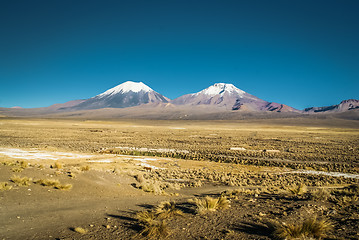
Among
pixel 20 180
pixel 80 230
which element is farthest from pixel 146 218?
pixel 20 180

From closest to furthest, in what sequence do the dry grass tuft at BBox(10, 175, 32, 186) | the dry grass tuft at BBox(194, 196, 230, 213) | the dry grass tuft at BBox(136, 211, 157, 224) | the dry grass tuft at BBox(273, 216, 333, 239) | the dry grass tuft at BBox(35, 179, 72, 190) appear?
1. the dry grass tuft at BBox(273, 216, 333, 239)
2. the dry grass tuft at BBox(136, 211, 157, 224)
3. the dry grass tuft at BBox(194, 196, 230, 213)
4. the dry grass tuft at BBox(10, 175, 32, 186)
5. the dry grass tuft at BBox(35, 179, 72, 190)

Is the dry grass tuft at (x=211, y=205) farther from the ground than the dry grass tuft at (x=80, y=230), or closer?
farther from the ground

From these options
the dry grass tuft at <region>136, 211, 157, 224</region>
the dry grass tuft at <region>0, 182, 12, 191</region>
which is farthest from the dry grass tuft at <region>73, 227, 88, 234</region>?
the dry grass tuft at <region>0, 182, 12, 191</region>

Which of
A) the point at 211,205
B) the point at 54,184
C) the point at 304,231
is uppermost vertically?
the point at 304,231

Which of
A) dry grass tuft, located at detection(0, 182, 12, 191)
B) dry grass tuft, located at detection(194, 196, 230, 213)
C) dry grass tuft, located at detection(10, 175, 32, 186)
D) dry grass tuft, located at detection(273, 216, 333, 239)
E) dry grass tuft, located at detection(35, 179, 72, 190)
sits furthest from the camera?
dry grass tuft, located at detection(35, 179, 72, 190)

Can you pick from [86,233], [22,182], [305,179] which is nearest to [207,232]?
[86,233]

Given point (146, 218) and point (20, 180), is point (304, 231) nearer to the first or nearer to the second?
point (146, 218)

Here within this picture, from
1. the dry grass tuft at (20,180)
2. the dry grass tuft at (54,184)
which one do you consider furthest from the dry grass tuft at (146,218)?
the dry grass tuft at (20,180)

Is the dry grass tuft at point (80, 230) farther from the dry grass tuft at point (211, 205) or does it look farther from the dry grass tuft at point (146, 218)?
the dry grass tuft at point (211, 205)

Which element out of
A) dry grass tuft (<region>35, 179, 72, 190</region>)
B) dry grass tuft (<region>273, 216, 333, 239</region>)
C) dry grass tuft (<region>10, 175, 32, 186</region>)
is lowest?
dry grass tuft (<region>35, 179, 72, 190</region>)

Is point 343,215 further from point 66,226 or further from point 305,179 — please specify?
point 305,179

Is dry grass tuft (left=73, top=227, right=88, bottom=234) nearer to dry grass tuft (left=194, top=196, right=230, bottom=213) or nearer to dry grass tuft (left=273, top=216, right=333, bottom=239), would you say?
dry grass tuft (left=194, top=196, right=230, bottom=213)
